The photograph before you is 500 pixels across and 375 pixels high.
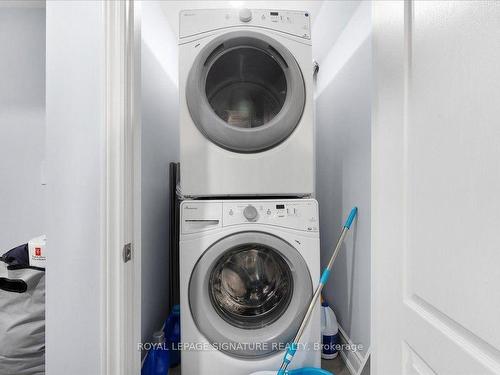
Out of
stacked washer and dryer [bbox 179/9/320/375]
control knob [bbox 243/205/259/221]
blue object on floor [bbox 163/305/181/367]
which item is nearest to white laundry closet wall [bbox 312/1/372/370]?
stacked washer and dryer [bbox 179/9/320/375]

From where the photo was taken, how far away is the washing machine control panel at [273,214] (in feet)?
4.35

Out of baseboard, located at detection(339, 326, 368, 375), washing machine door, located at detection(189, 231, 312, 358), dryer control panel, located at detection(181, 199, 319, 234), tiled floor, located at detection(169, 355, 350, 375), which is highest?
dryer control panel, located at detection(181, 199, 319, 234)

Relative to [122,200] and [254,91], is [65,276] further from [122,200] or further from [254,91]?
[254,91]

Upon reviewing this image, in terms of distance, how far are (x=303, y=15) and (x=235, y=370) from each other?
1635 mm

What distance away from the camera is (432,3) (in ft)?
1.79

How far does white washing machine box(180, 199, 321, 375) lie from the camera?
1264 mm

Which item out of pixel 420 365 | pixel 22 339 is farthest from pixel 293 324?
pixel 22 339

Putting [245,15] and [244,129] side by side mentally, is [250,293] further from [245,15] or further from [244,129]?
[245,15]

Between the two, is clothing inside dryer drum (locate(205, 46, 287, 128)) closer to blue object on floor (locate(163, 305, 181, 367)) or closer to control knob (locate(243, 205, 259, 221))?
control knob (locate(243, 205, 259, 221))

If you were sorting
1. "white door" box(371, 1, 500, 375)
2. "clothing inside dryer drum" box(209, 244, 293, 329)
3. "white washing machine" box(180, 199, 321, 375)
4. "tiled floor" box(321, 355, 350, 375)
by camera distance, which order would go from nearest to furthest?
"white door" box(371, 1, 500, 375)
"white washing machine" box(180, 199, 321, 375)
"clothing inside dryer drum" box(209, 244, 293, 329)
"tiled floor" box(321, 355, 350, 375)

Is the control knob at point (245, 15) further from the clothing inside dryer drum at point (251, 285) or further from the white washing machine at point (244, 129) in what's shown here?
the clothing inside dryer drum at point (251, 285)

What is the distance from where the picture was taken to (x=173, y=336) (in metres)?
1.54

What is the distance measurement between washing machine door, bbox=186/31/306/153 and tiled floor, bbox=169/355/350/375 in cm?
117

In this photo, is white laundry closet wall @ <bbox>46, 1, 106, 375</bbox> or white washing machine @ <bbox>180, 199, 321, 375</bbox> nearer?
white laundry closet wall @ <bbox>46, 1, 106, 375</bbox>
